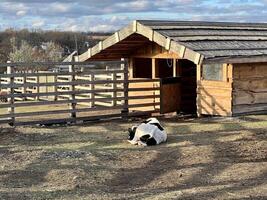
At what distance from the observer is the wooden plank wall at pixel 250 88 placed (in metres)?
14.0

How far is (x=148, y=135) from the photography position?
33.5 feet

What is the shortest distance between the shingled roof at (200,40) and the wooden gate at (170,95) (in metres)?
1.49

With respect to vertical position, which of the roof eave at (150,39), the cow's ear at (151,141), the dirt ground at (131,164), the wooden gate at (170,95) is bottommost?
the dirt ground at (131,164)

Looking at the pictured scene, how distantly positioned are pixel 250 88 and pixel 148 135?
16.8 ft

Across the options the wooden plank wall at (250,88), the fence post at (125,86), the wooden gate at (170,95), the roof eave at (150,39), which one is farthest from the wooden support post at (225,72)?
the fence post at (125,86)

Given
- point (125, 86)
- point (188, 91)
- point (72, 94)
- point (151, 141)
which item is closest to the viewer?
point (151, 141)

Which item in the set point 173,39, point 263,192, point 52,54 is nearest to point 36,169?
point 263,192

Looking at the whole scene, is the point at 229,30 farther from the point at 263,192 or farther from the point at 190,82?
the point at 263,192

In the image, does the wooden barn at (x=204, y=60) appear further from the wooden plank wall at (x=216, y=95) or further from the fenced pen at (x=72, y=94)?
the fenced pen at (x=72, y=94)

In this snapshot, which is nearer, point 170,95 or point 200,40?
point 200,40

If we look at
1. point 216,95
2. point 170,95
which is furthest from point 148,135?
point 170,95

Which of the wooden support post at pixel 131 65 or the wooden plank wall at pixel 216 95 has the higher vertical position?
the wooden support post at pixel 131 65

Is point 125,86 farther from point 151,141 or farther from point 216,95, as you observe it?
point 151,141

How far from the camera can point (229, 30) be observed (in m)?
16.3
